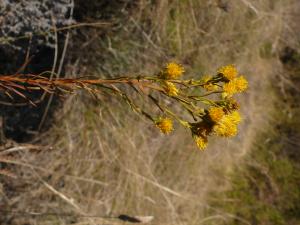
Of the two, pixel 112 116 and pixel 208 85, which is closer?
pixel 208 85

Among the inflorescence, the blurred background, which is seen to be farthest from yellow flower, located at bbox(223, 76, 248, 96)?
the blurred background

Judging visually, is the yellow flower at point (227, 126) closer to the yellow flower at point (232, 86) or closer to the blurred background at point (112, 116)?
the yellow flower at point (232, 86)

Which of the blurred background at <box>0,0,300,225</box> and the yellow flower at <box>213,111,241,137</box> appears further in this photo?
the blurred background at <box>0,0,300,225</box>

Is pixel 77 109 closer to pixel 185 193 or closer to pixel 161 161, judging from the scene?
pixel 161 161

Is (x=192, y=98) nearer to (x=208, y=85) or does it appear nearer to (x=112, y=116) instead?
(x=208, y=85)

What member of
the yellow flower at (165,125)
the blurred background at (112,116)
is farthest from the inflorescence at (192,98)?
the blurred background at (112,116)

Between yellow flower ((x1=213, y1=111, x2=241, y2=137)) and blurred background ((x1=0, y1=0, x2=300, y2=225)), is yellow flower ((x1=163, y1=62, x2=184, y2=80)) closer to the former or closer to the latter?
yellow flower ((x1=213, y1=111, x2=241, y2=137))

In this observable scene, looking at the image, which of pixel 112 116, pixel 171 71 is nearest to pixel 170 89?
pixel 171 71

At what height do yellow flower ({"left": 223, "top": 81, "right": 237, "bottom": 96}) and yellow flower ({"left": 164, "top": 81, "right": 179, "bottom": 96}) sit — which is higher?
yellow flower ({"left": 223, "top": 81, "right": 237, "bottom": 96})
